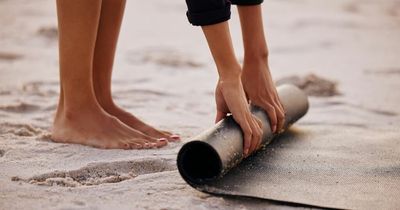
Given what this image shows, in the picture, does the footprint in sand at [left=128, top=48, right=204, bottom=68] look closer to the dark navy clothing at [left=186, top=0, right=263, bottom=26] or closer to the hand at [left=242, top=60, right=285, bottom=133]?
the hand at [left=242, top=60, right=285, bottom=133]

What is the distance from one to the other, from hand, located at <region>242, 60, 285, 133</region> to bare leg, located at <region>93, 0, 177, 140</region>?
13.7 inches

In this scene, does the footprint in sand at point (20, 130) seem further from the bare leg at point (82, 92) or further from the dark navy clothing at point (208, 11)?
the dark navy clothing at point (208, 11)

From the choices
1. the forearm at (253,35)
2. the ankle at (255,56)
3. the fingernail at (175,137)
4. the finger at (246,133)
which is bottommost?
the fingernail at (175,137)

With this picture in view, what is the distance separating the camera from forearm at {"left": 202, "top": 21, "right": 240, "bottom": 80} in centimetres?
193

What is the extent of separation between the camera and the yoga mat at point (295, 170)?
1.80 m

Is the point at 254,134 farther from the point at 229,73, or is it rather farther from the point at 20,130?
the point at 20,130

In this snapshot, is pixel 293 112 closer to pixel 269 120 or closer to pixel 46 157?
pixel 269 120

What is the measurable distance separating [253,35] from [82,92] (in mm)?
608

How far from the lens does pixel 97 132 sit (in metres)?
2.29

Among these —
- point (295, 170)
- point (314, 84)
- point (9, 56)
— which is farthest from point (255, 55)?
point (9, 56)

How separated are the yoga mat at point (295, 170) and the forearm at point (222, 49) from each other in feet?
0.46

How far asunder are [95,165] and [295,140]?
75 cm

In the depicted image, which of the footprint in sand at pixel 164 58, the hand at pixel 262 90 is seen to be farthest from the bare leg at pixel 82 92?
the footprint in sand at pixel 164 58

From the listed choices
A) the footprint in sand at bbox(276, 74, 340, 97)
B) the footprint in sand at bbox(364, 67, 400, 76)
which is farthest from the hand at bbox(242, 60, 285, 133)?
the footprint in sand at bbox(364, 67, 400, 76)
